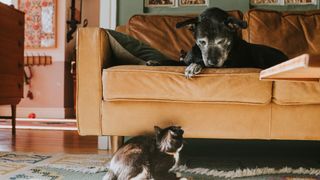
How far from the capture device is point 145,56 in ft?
5.97

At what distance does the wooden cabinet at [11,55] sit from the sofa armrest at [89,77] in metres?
1.52

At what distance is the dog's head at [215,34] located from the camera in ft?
5.28

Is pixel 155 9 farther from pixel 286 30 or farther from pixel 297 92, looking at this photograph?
pixel 297 92

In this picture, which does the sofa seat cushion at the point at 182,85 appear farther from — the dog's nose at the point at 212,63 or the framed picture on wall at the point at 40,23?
the framed picture on wall at the point at 40,23

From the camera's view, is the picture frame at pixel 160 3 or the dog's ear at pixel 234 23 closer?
the dog's ear at pixel 234 23

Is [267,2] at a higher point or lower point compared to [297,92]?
higher

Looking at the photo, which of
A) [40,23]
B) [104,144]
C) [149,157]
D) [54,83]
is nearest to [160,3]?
[104,144]

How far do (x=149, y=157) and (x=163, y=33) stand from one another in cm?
111

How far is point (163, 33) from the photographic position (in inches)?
88.7

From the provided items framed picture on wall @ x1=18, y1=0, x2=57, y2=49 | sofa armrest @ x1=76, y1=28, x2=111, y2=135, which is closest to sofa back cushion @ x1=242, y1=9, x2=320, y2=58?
sofa armrest @ x1=76, y1=28, x2=111, y2=135

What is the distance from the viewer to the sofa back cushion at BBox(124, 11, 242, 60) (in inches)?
87.6

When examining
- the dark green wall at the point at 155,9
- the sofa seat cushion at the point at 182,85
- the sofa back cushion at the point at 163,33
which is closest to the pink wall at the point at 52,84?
the dark green wall at the point at 155,9

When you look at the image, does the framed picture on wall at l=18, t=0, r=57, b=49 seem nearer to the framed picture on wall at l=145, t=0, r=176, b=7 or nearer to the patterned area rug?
the framed picture on wall at l=145, t=0, r=176, b=7

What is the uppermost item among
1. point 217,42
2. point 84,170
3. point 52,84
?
point 217,42
